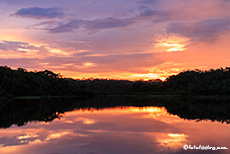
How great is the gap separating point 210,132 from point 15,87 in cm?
5657

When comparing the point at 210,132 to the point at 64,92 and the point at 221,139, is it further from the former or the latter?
the point at 64,92

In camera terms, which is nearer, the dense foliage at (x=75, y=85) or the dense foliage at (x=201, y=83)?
the dense foliage at (x=75, y=85)

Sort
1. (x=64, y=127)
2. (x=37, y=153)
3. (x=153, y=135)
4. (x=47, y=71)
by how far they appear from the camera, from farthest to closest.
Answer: (x=47, y=71) < (x=64, y=127) < (x=153, y=135) < (x=37, y=153)

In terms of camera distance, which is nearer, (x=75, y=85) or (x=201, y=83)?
(x=201, y=83)

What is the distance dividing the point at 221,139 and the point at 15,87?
2287 inches

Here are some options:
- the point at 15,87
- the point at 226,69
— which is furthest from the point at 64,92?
the point at 226,69

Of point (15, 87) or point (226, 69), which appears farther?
point (226, 69)

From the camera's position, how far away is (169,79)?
95625 millimetres

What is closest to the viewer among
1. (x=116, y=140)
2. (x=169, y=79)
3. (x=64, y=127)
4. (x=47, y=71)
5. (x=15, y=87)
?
(x=116, y=140)

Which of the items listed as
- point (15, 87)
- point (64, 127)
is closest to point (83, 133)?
point (64, 127)

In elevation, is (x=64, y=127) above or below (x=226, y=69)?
below

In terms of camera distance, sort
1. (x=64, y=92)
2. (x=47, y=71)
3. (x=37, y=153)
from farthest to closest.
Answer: (x=47, y=71)
(x=64, y=92)
(x=37, y=153)

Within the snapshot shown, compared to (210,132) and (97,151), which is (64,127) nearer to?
(97,151)

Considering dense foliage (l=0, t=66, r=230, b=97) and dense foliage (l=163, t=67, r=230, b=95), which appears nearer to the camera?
dense foliage (l=0, t=66, r=230, b=97)
